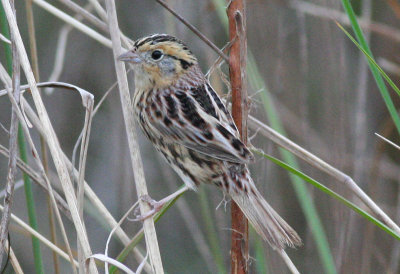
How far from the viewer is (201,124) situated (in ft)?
7.11

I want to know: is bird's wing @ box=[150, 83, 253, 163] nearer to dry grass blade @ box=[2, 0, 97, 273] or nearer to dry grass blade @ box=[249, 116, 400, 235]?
dry grass blade @ box=[249, 116, 400, 235]

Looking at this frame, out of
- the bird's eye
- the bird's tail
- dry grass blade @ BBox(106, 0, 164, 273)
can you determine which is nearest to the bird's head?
the bird's eye

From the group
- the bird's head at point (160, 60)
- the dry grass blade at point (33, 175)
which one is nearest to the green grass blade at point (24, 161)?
the dry grass blade at point (33, 175)

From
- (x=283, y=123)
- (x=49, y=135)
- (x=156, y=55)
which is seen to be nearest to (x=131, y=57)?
(x=156, y=55)

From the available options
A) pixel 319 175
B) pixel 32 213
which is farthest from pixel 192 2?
pixel 32 213

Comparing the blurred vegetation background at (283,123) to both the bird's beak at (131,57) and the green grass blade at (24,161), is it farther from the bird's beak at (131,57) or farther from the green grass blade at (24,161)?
the green grass blade at (24,161)

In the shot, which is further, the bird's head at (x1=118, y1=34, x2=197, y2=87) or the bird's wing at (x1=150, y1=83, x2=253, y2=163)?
the bird's head at (x1=118, y1=34, x2=197, y2=87)

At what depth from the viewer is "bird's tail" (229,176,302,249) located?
210cm

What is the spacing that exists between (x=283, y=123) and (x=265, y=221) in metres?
1.68

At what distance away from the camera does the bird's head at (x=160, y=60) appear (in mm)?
2238

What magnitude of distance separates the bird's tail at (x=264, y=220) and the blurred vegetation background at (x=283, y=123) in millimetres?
118

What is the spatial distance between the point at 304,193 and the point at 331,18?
105 centimetres

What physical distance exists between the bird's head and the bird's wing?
95mm

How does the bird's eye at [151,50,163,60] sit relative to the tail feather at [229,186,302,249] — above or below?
above
